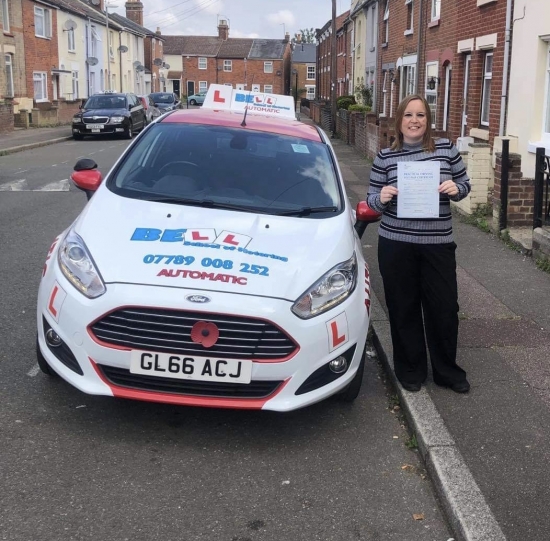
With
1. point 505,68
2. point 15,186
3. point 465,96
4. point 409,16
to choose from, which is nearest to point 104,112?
point 409,16

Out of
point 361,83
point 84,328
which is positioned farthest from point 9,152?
point 84,328

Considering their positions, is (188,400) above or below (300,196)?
below

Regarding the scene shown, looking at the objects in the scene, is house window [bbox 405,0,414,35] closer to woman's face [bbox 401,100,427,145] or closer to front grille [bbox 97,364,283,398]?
woman's face [bbox 401,100,427,145]

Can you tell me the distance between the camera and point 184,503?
3.39 meters

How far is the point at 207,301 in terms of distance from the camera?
3723 mm

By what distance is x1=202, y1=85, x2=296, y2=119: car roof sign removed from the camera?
6742mm

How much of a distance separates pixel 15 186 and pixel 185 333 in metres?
12.1

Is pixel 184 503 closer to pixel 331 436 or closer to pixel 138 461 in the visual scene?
pixel 138 461

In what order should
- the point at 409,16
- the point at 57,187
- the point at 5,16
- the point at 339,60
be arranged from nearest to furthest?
the point at 57,187, the point at 409,16, the point at 5,16, the point at 339,60

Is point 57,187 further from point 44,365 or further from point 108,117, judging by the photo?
point 108,117

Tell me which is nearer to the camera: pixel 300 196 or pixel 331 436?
pixel 331 436

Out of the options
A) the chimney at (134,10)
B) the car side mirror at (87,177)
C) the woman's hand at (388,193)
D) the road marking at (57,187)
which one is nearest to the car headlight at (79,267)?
the car side mirror at (87,177)

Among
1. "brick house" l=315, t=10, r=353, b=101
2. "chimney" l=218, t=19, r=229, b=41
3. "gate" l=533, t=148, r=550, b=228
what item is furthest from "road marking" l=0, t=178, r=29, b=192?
"chimney" l=218, t=19, r=229, b=41

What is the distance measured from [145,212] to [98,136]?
27707 mm
